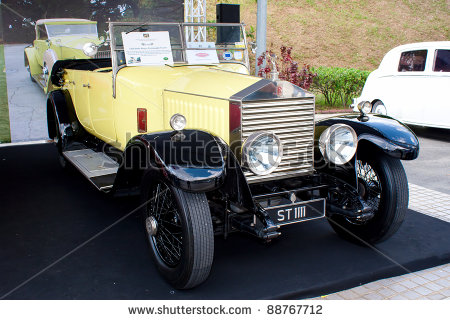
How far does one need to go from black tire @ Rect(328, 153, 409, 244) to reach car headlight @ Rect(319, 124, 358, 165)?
31 centimetres

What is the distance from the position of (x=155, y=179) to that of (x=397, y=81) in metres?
6.34

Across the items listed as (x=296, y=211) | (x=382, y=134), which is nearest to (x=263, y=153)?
(x=296, y=211)

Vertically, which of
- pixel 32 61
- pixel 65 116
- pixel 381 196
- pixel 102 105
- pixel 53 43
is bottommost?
pixel 381 196

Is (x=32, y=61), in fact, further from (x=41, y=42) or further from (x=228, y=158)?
(x=228, y=158)

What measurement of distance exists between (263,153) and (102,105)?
7.11 ft

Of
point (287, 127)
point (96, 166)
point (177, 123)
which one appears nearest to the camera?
point (177, 123)

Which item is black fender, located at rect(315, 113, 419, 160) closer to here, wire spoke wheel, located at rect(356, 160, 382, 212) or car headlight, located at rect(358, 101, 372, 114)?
car headlight, located at rect(358, 101, 372, 114)

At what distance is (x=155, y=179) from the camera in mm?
2689

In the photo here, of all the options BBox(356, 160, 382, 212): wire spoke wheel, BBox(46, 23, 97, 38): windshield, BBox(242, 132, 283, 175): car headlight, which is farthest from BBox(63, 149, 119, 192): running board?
BBox(46, 23, 97, 38): windshield

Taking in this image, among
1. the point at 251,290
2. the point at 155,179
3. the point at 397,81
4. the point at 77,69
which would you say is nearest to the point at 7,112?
the point at 77,69

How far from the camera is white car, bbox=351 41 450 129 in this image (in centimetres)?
707

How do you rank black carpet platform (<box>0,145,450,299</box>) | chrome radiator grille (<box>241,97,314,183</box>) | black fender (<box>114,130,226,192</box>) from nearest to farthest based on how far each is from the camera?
black fender (<box>114,130,226,192</box>)
black carpet platform (<box>0,145,450,299</box>)
chrome radiator grille (<box>241,97,314,183</box>)

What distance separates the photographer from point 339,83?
460 inches

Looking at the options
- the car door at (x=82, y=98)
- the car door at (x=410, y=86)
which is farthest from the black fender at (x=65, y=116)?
the car door at (x=410, y=86)
